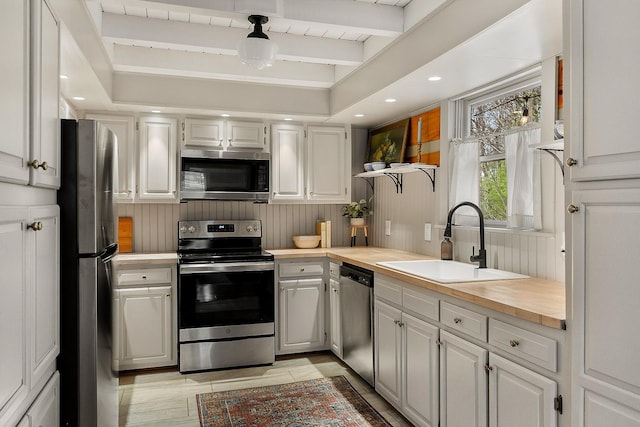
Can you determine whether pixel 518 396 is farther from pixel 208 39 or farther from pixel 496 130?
pixel 208 39

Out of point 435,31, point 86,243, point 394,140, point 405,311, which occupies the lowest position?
point 405,311

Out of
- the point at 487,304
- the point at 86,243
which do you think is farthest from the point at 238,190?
the point at 487,304

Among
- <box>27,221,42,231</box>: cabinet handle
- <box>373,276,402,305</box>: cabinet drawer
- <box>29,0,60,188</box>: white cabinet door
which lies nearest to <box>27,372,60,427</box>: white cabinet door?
<box>27,221,42,231</box>: cabinet handle

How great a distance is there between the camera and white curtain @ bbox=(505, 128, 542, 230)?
8.30ft

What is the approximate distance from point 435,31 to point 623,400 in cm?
191

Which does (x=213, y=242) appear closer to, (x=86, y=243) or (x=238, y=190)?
(x=238, y=190)

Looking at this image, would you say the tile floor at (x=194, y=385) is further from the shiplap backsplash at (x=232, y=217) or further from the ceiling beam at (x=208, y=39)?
the ceiling beam at (x=208, y=39)

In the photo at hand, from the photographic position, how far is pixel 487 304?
6.37 feet

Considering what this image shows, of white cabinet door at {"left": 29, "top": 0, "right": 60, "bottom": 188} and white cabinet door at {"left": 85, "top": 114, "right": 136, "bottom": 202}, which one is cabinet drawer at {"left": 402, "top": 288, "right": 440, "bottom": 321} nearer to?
white cabinet door at {"left": 29, "top": 0, "right": 60, "bottom": 188}

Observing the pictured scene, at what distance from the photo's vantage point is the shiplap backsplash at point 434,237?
8.10 feet

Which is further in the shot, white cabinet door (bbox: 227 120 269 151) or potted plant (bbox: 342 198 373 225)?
potted plant (bbox: 342 198 373 225)

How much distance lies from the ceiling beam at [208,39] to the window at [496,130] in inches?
37.9

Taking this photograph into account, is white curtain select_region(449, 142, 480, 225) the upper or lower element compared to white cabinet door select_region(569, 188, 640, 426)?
upper

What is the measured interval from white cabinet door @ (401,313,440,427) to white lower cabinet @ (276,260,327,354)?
1.38 meters
